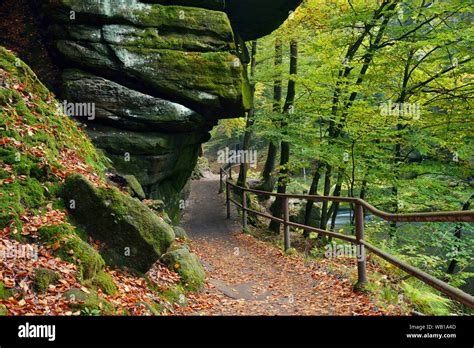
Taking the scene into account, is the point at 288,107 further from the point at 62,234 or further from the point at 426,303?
the point at 62,234

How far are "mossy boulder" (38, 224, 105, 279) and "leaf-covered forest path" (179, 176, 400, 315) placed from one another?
5.21 ft

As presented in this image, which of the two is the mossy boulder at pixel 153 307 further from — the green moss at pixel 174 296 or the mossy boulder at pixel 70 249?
the mossy boulder at pixel 70 249

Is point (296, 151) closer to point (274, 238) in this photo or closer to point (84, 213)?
point (274, 238)

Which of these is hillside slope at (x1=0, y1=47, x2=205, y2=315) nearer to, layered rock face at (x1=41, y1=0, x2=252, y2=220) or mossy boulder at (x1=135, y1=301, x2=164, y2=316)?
mossy boulder at (x1=135, y1=301, x2=164, y2=316)

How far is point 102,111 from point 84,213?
5608mm

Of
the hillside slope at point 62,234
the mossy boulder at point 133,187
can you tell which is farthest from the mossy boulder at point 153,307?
the mossy boulder at point 133,187

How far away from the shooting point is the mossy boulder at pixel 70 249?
4500mm

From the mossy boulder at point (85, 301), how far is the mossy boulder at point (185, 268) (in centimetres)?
257

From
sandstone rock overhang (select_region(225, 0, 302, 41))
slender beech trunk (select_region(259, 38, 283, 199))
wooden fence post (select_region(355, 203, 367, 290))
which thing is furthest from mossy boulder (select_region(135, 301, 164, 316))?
slender beech trunk (select_region(259, 38, 283, 199))

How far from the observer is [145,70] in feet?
34.2

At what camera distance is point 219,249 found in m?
11.5

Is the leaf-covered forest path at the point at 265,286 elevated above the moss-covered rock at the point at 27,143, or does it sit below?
below

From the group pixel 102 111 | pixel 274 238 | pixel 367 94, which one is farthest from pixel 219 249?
pixel 367 94

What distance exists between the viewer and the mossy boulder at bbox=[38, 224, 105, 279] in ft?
14.8
